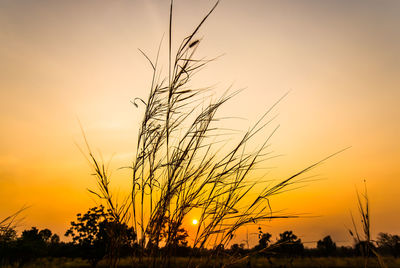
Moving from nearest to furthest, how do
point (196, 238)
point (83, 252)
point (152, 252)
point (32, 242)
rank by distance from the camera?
point (152, 252) → point (196, 238) → point (32, 242) → point (83, 252)

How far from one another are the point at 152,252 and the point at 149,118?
64cm

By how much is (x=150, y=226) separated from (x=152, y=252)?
12 centimetres

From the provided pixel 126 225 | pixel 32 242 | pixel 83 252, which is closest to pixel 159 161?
pixel 126 225

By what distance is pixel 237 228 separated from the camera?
4.24ft

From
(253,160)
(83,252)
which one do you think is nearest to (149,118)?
(253,160)

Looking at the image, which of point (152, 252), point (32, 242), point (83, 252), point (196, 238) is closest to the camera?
point (152, 252)

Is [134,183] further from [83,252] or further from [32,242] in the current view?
[83,252]

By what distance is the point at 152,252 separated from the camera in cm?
122

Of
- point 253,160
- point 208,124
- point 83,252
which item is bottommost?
point 83,252

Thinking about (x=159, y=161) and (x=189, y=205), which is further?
(x=159, y=161)

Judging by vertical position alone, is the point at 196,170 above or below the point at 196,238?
above

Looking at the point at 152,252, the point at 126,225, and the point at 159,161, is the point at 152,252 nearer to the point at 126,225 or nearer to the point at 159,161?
the point at 126,225

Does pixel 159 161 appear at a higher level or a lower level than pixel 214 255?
higher

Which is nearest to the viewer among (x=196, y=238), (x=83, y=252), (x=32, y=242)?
(x=196, y=238)
